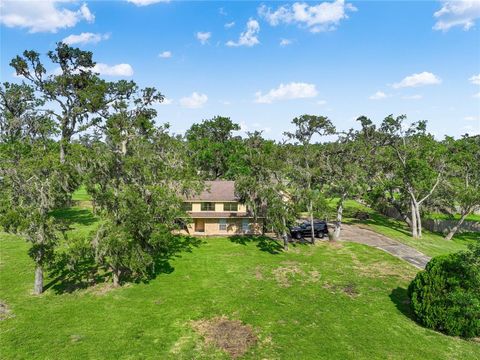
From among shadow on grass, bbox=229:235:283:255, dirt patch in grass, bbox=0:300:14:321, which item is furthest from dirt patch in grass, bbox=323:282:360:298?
dirt patch in grass, bbox=0:300:14:321

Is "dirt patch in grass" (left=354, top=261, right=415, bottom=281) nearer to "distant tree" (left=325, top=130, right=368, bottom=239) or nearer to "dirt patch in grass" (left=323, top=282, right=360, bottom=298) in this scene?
"dirt patch in grass" (left=323, top=282, right=360, bottom=298)

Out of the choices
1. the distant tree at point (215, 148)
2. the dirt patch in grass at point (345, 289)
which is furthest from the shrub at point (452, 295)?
the distant tree at point (215, 148)

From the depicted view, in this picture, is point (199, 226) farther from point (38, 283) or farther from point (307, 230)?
point (38, 283)

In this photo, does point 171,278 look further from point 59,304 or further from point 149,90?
point 149,90

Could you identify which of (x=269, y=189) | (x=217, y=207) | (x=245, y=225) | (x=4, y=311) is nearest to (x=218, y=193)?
(x=217, y=207)

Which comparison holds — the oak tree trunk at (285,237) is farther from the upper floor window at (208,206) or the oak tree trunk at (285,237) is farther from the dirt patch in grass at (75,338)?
the dirt patch in grass at (75,338)

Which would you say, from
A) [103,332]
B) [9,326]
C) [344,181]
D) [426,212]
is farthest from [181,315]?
[426,212]
